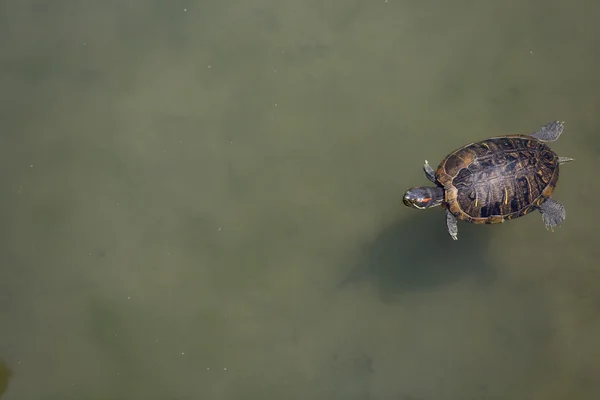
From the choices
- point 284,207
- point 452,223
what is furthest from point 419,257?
point 284,207

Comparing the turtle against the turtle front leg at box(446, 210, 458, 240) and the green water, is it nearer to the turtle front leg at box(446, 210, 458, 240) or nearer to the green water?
the turtle front leg at box(446, 210, 458, 240)

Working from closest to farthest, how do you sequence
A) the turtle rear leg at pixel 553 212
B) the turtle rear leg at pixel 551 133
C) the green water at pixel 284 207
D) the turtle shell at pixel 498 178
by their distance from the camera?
the turtle shell at pixel 498 178
the turtle rear leg at pixel 553 212
the turtle rear leg at pixel 551 133
the green water at pixel 284 207

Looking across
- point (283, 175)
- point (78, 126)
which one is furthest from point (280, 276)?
point (78, 126)

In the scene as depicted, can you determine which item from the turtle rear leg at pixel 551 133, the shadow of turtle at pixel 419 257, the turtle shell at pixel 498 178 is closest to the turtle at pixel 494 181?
the turtle shell at pixel 498 178

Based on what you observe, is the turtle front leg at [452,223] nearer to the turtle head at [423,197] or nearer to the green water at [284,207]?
the turtle head at [423,197]

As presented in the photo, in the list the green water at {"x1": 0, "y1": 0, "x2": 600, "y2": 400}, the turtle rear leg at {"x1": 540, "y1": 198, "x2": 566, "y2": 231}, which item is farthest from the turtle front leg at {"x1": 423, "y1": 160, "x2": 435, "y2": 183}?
the turtle rear leg at {"x1": 540, "y1": 198, "x2": 566, "y2": 231}

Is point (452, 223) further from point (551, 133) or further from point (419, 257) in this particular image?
point (551, 133)

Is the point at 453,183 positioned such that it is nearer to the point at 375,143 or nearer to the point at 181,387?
the point at 375,143
